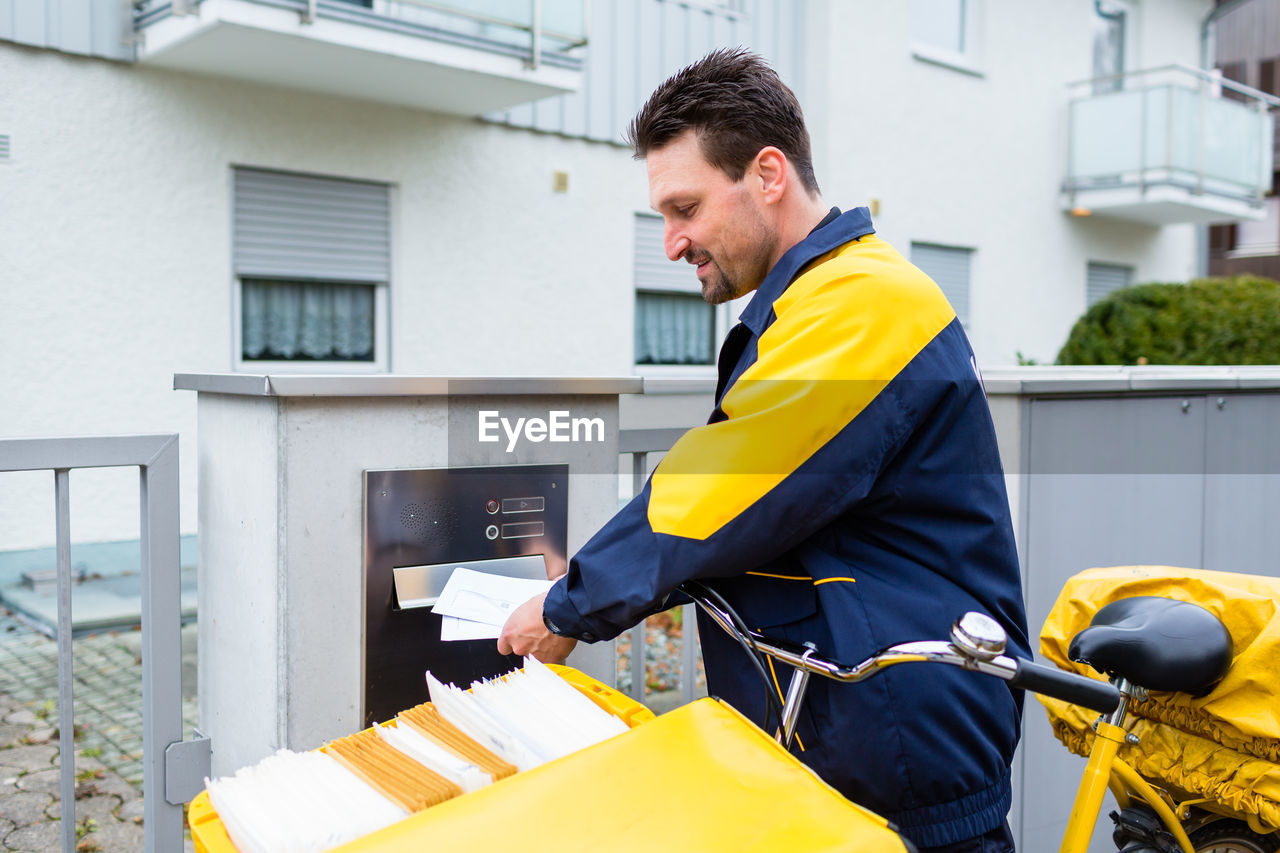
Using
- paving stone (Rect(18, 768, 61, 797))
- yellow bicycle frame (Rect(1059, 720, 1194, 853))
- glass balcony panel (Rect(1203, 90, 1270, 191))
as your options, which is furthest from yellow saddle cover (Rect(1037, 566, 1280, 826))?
glass balcony panel (Rect(1203, 90, 1270, 191))

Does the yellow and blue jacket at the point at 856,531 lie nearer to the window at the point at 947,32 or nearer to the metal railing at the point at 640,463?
the metal railing at the point at 640,463

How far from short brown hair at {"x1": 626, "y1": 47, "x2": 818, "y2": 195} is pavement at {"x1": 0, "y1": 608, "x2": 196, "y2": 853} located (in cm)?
286

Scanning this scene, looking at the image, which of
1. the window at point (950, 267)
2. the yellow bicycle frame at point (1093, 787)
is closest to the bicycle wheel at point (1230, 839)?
the yellow bicycle frame at point (1093, 787)

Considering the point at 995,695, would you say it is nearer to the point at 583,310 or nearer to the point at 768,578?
the point at 768,578

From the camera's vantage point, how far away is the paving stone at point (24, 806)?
358 centimetres

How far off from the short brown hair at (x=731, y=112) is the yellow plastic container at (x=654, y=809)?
93 centimetres

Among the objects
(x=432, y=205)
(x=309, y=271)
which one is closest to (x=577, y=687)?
(x=309, y=271)

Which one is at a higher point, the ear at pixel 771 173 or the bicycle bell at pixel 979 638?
the ear at pixel 771 173

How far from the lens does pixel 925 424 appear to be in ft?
4.91

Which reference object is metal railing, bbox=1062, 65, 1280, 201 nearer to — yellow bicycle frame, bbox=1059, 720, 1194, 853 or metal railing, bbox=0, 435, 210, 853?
yellow bicycle frame, bbox=1059, 720, 1194, 853

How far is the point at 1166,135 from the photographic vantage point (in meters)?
12.2

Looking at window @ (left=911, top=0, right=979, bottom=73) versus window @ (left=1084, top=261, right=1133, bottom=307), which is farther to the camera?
window @ (left=1084, top=261, right=1133, bottom=307)

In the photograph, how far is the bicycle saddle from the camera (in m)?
2.12

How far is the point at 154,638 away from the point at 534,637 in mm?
784
